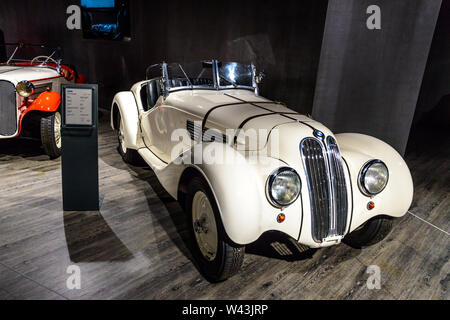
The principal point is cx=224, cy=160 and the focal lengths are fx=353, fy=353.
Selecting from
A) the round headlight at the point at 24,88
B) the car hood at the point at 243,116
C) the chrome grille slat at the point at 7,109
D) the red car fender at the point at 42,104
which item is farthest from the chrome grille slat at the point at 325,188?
the chrome grille slat at the point at 7,109

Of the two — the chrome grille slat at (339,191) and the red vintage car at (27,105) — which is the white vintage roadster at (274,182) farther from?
the red vintage car at (27,105)

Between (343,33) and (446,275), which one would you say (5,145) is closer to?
(343,33)

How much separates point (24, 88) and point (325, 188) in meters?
3.65

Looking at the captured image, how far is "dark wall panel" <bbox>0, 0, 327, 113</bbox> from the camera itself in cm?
429

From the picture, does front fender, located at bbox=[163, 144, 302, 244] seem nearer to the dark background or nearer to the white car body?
the white car body

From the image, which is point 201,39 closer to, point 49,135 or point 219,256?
point 49,135

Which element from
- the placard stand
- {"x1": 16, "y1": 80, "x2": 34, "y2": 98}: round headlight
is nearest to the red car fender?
{"x1": 16, "y1": 80, "x2": 34, "y2": 98}: round headlight

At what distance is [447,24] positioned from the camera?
24.2 ft

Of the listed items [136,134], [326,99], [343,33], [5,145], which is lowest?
[5,145]

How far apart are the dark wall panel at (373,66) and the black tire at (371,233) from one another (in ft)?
6.10

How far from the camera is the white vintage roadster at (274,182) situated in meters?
2.12

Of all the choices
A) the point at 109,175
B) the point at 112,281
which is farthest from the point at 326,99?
the point at 112,281

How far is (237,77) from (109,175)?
182cm

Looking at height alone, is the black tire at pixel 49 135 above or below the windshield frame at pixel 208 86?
below
